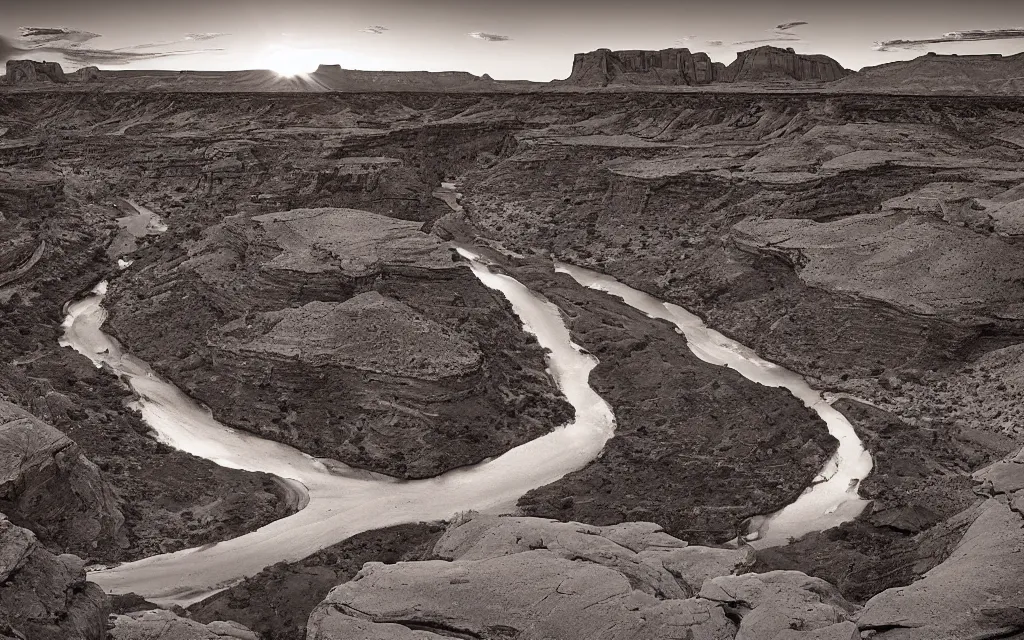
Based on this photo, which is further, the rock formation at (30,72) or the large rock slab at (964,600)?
the rock formation at (30,72)

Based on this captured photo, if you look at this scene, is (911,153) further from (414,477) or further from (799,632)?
(799,632)

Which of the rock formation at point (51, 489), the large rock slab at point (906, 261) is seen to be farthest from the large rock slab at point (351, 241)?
the large rock slab at point (906, 261)

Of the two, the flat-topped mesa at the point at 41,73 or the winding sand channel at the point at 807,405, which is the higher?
the flat-topped mesa at the point at 41,73

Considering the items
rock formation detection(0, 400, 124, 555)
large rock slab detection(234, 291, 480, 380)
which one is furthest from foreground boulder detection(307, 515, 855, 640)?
large rock slab detection(234, 291, 480, 380)

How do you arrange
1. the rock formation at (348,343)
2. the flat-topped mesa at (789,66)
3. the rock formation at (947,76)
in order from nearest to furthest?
the rock formation at (348,343)
the rock formation at (947,76)
the flat-topped mesa at (789,66)

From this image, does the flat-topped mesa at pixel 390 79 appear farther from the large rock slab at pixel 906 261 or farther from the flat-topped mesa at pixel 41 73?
the large rock slab at pixel 906 261

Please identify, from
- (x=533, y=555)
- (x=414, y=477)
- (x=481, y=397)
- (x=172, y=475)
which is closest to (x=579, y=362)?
(x=481, y=397)

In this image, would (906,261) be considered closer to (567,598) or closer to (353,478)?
(353,478)
